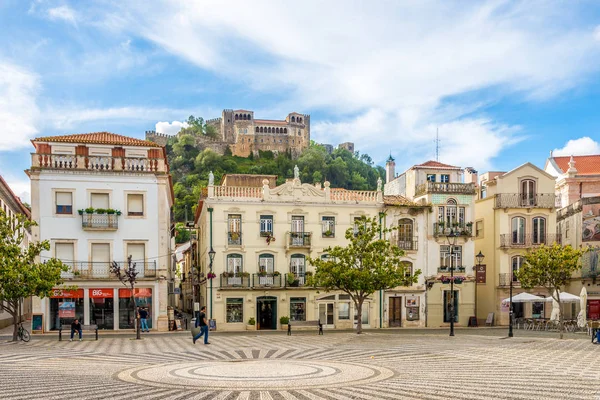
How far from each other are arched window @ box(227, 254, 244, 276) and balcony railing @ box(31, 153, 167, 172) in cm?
763

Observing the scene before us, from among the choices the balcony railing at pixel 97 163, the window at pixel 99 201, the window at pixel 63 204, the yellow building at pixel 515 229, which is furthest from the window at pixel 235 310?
→ the yellow building at pixel 515 229

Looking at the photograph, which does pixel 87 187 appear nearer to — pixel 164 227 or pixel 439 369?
pixel 164 227

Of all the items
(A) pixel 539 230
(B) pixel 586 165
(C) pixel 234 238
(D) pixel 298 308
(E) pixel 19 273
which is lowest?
(D) pixel 298 308

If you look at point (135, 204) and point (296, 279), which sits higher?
point (135, 204)

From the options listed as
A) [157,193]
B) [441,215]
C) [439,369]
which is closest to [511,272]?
[441,215]

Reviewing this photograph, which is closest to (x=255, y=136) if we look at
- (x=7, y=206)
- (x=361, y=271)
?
(x=7, y=206)

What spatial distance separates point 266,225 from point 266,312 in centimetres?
608

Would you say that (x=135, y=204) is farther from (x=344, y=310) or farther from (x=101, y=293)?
(x=344, y=310)

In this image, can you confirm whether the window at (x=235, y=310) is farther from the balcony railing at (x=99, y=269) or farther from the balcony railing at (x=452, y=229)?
the balcony railing at (x=452, y=229)

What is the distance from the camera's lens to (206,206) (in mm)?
44344

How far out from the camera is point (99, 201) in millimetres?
40844

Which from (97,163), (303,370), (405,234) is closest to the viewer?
(303,370)

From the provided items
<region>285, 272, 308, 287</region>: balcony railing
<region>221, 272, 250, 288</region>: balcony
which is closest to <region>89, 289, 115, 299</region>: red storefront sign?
<region>221, 272, 250, 288</region>: balcony

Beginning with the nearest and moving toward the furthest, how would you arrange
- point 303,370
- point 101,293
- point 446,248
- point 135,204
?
point 303,370, point 101,293, point 135,204, point 446,248
